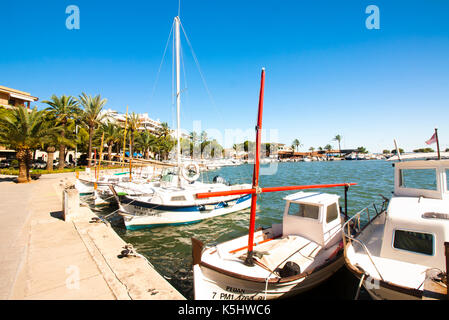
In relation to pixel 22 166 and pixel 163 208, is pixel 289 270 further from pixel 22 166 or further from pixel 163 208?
pixel 22 166

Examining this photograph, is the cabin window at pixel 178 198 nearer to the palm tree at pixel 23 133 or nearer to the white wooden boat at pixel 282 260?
the white wooden boat at pixel 282 260

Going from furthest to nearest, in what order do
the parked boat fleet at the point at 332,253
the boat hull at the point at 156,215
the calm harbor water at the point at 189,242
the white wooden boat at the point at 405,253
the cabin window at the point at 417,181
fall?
the boat hull at the point at 156,215 < the cabin window at the point at 417,181 < the calm harbor water at the point at 189,242 < the parked boat fleet at the point at 332,253 < the white wooden boat at the point at 405,253

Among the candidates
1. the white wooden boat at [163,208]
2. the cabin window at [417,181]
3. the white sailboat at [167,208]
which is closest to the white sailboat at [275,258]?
the cabin window at [417,181]

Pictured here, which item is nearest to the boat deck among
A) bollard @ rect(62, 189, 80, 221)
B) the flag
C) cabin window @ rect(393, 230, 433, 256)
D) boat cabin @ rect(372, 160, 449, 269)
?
boat cabin @ rect(372, 160, 449, 269)

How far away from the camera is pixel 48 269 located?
18.6ft

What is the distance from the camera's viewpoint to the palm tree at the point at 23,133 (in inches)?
881

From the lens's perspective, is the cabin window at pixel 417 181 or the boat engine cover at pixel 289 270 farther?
the cabin window at pixel 417 181

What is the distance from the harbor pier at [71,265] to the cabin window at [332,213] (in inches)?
233

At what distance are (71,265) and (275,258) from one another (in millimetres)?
5857

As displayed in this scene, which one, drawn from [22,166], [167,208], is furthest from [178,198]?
[22,166]
